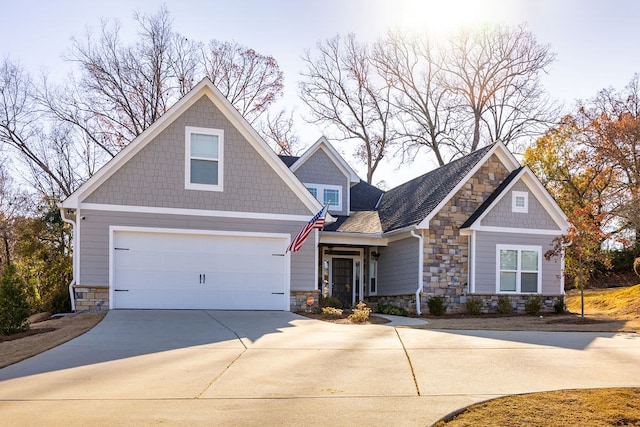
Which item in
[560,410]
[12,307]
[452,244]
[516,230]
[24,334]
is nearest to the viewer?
[560,410]

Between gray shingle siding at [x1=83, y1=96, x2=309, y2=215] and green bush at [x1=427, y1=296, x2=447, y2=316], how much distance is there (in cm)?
478

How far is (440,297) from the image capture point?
62.2ft

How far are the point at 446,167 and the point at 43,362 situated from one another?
1688 cm

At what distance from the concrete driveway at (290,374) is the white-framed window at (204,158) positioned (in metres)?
5.24

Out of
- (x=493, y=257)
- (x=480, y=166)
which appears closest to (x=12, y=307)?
(x=493, y=257)

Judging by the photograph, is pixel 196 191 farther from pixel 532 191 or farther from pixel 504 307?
pixel 532 191

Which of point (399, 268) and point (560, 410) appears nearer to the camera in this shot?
point (560, 410)

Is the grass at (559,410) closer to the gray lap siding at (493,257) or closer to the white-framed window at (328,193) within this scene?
the gray lap siding at (493,257)

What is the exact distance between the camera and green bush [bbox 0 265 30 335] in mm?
12797

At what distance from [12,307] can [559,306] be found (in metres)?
15.6

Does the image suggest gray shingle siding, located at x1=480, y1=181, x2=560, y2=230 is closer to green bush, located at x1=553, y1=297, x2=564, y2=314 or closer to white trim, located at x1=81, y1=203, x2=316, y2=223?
green bush, located at x1=553, y1=297, x2=564, y2=314

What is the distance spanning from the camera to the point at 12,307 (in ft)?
42.3

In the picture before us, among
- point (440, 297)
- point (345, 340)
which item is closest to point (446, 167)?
point (440, 297)

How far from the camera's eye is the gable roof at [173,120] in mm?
15875
